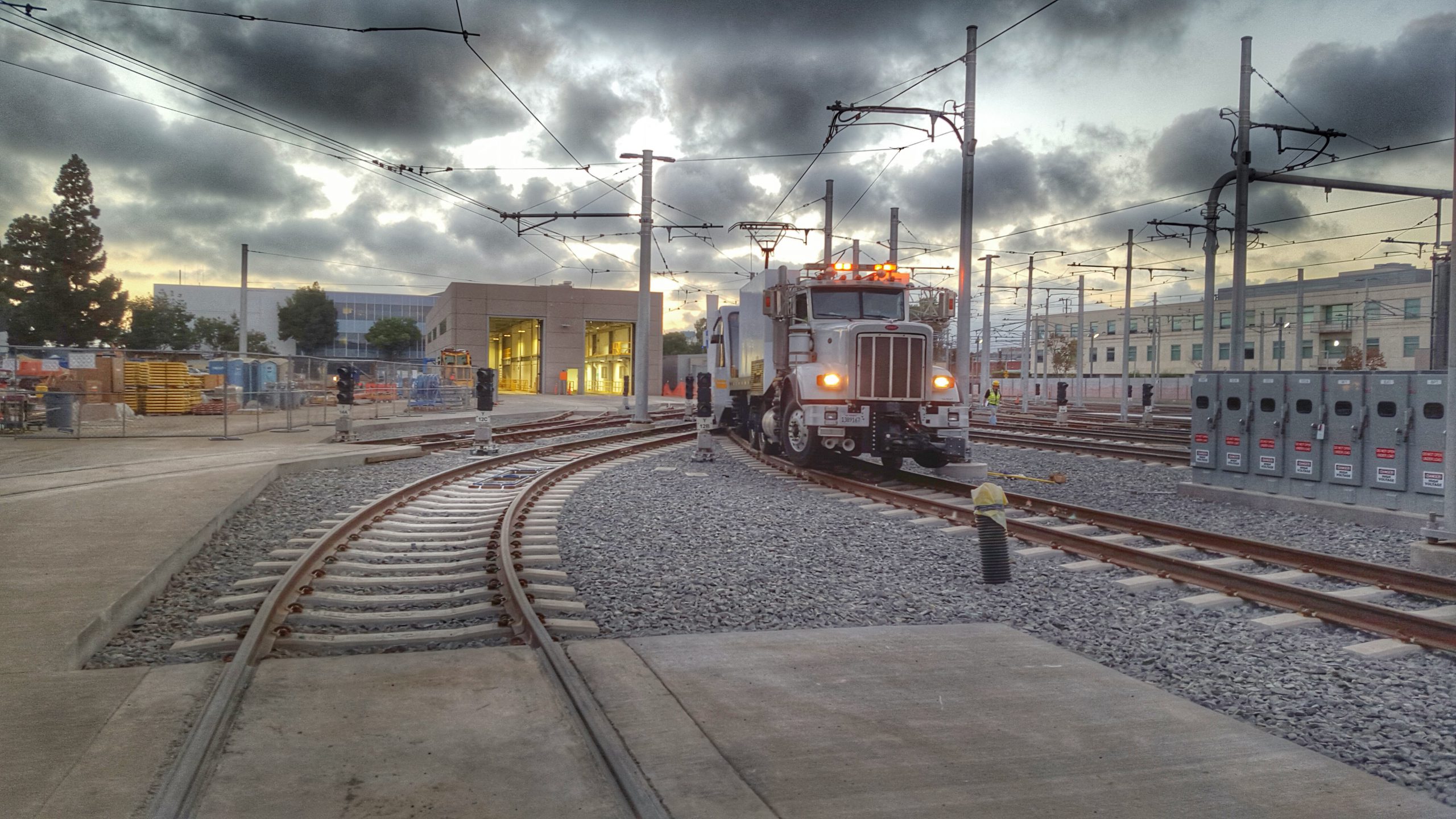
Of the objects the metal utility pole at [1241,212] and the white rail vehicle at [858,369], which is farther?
the metal utility pole at [1241,212]

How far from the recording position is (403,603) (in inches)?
256

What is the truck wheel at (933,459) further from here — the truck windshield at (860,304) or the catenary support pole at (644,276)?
the catenary support pole at (644,276)

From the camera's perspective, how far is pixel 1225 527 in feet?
34.6

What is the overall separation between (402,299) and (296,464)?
410 feet

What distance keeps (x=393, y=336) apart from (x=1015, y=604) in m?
116

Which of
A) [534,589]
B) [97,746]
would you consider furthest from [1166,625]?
[97,746]

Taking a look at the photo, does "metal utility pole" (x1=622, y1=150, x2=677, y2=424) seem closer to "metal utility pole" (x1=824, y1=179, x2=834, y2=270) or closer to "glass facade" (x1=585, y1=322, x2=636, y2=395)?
"metal utility pole" (x1=824, y1=179, x2=834, y2=270)

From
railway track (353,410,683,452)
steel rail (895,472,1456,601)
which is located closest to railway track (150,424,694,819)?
steel rail (895,472,1456,601)

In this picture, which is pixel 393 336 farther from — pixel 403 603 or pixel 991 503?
pixel 991 503

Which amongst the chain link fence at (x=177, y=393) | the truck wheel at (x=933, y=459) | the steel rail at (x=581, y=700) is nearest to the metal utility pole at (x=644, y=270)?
the chain link fence at (x=177, y=393)

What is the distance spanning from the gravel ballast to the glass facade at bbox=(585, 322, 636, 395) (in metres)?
56.1

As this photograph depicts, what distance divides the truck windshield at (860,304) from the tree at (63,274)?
6402 centimetres

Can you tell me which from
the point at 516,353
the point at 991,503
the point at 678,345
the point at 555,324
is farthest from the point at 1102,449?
the point at 678,345

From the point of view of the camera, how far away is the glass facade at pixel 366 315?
12069 cm
